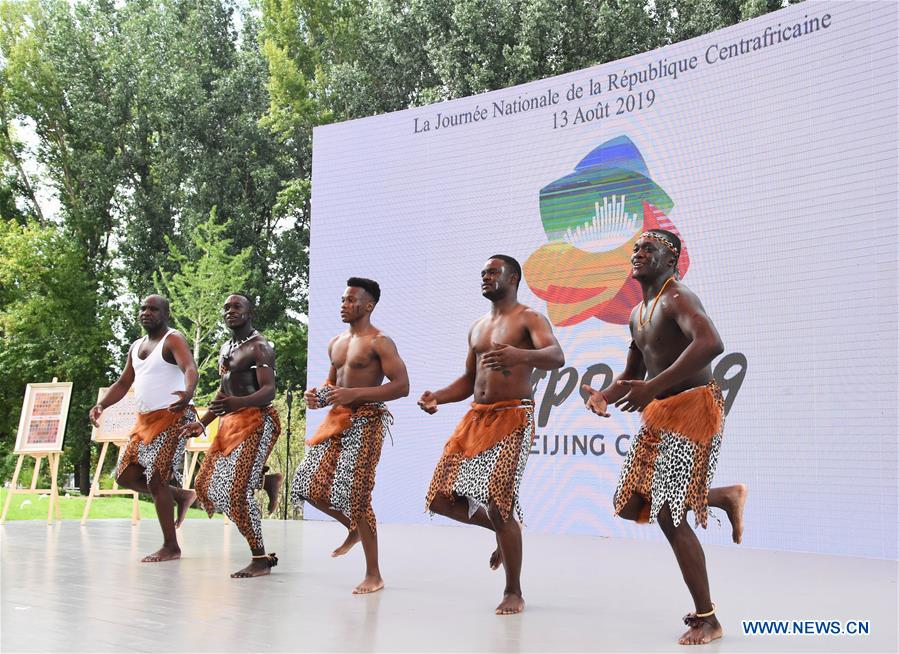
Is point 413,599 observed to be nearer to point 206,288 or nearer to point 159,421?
point 159,421

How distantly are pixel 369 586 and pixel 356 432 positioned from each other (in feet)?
2.54

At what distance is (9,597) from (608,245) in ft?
18.4

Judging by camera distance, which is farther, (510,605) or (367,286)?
(367,286)

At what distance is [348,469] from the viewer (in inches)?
209

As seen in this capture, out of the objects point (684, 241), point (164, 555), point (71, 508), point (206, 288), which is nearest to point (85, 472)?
point (206, 288)

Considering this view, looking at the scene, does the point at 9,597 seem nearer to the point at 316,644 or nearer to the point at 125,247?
the point at 316,644

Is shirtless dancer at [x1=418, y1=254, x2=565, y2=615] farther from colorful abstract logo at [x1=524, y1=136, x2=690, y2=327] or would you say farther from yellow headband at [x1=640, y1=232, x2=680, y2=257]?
colorful abstract logo at [x1=524, y1=136, x2=690, y2=327]

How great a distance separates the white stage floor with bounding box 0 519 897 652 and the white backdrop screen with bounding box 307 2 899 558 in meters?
0.82

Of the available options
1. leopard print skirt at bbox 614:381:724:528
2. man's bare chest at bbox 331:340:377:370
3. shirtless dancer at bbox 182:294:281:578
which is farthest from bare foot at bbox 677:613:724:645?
shirtless dancer at bbox 182:294:281:578

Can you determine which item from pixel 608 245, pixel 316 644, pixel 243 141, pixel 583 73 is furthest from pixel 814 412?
pixel 243 141

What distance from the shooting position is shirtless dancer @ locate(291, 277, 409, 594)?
5.25 metres

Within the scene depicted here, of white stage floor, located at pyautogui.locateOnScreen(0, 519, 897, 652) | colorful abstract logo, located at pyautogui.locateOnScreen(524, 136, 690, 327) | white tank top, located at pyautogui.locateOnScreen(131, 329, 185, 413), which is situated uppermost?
colorful abstract logo, located at pyautogui.locateOnScreen(524, 136, 690, 327)

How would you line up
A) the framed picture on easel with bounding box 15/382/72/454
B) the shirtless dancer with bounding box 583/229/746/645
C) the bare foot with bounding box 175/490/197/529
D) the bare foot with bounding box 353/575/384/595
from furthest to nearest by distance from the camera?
the framed picture on easel with bounding box 15/382/72/454 < the bare foot with bounding box 175/490/197/529 < the bare foot with bounding box 353/575/384/595 < the shirtless dancer with bounding box 583/229/746/645

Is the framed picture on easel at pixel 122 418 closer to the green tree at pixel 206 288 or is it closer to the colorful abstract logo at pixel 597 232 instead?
the colorful abstract logo at pixel 597 232
